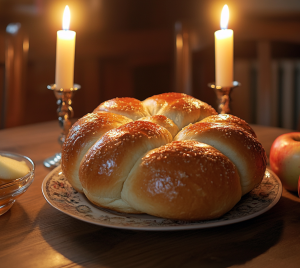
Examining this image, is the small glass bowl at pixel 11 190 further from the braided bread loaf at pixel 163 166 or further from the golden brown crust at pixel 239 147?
the golden brown crust at pixel 239 147

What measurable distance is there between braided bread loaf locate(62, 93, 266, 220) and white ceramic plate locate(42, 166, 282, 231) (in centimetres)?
2

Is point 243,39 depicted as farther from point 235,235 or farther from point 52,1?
point 235,235

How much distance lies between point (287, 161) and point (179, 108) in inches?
11.2

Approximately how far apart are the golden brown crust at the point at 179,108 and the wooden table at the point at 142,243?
0.28 m

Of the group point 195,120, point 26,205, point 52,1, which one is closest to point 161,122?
point 195,120

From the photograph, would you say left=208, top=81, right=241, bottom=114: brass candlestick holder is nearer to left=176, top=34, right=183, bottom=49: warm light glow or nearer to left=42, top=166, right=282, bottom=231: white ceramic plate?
left=42, top=166, right=282, bottom=231: white ceramic plate

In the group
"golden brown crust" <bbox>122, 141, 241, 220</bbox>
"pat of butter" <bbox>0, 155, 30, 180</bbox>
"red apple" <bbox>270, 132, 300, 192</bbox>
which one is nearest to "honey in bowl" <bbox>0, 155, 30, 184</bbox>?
"pat of butter" <bbox>0, 155, 30, 180</bbox>

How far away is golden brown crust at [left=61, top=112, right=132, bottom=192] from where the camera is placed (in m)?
0.77

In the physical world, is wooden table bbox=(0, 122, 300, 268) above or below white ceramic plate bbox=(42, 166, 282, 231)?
below

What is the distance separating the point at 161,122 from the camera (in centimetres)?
82

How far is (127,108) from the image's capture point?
0.91m

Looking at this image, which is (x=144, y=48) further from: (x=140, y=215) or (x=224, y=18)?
(x=140, y=215)

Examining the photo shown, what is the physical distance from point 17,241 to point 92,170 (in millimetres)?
178

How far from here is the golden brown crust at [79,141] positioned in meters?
0.77
